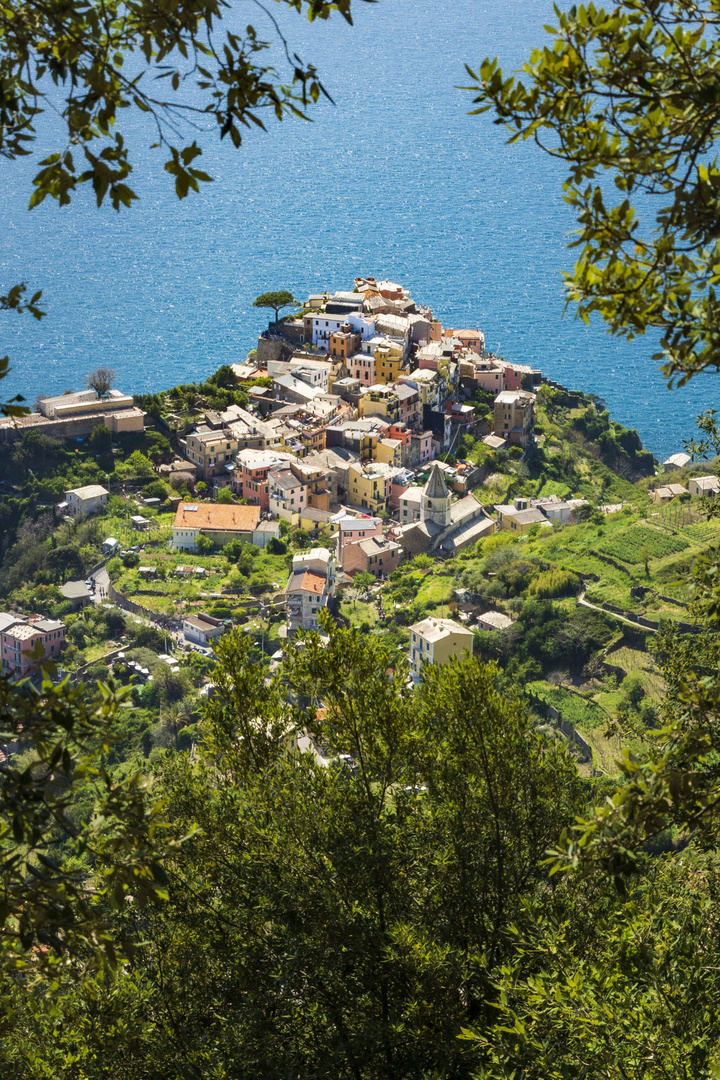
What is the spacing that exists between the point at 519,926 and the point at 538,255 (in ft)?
166

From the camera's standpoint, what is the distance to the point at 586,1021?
3102 mm

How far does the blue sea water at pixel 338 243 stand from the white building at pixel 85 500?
28.1 ft

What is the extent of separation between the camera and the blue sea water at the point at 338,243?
41.0 meters

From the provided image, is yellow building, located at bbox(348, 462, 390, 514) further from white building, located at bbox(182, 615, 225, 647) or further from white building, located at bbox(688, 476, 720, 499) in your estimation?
white building, located at bbox(688, 476, 720, 499)

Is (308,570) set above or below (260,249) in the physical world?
below

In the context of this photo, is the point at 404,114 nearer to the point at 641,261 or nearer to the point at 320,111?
the point at 320,111

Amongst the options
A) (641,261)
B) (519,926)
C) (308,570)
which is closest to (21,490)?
(308,570)

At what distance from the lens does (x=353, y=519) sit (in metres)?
26.4

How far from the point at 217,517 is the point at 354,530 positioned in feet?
11.3

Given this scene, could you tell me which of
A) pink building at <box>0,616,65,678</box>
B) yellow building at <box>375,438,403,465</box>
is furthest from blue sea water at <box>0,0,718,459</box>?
pink building at <box>0,616,65,678</box>

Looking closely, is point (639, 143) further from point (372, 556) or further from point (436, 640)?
point (372, 556)

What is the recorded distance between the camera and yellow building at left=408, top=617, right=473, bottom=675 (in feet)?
63.0

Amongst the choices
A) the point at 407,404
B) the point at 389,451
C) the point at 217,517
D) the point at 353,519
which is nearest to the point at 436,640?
the point at 353,519

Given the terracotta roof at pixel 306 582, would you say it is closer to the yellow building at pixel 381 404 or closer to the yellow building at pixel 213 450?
the yellow building at pixel 213 450
